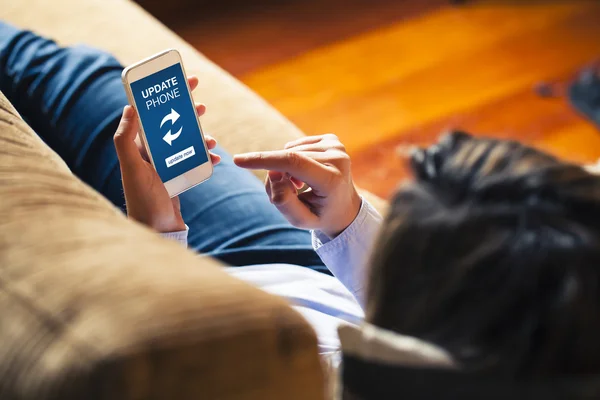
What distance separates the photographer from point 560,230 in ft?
1.29

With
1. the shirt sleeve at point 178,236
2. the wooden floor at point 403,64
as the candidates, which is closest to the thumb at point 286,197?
the shirt sleeve at point 178,236

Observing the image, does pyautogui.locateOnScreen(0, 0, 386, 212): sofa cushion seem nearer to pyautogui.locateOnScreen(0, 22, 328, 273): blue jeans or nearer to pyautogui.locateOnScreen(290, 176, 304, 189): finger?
pyautogui.locateOnScreen(0, 22, 328, 273): blue jeans

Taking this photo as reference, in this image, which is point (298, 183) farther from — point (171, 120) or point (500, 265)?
point (500, 265)

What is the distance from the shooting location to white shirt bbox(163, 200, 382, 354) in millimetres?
820

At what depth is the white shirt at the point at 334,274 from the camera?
82 cm

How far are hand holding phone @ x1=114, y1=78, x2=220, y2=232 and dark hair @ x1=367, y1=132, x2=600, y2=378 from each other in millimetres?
375

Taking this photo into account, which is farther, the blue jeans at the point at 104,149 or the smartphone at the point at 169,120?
the blue jeans at the point at 104,149

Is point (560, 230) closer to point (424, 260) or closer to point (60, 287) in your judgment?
point (424, 260)

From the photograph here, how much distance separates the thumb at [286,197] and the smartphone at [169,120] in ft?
0.37

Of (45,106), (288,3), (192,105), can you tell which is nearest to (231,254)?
(192,105)

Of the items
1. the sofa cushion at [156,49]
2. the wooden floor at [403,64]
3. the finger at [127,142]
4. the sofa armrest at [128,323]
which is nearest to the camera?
the sofa armrest at [128,323]

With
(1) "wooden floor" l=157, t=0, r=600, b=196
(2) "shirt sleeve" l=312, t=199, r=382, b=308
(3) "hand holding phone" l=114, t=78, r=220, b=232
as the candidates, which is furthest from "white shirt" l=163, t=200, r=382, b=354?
(1) "wooden floor" l=157, t=0, r=600, b=196

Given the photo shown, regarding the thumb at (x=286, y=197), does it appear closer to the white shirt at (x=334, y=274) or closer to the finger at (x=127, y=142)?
→ the white shirt at (x=334, y=274)

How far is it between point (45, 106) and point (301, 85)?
1.19 metres
